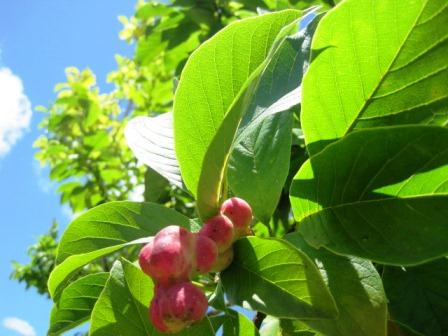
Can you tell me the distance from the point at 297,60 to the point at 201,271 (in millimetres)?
390

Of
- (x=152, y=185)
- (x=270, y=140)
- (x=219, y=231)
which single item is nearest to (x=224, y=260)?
(x=219, y=231)

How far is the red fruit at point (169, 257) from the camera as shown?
24.0 inches

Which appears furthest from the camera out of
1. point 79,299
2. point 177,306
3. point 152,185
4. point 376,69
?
point 152,185

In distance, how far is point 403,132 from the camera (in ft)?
2.10

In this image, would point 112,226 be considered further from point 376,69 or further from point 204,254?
point 376,69

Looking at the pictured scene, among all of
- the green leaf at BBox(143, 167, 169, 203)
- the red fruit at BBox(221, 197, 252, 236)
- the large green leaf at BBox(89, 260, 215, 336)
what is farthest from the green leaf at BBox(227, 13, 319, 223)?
the green leaf at BBox(143, 167, 169, 203)

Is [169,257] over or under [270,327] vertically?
over

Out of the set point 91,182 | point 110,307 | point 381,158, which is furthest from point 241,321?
point 91,182

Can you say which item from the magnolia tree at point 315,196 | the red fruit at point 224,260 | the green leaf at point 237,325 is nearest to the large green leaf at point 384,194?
the magnolia tree at point 315,196

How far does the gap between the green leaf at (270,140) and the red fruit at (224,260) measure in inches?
5.9

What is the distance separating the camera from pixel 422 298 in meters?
0.86

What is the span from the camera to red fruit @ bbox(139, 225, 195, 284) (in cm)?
61

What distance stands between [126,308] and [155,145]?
1.13 ft

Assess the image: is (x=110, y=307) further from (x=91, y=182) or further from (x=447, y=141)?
(x=91, y=182)
